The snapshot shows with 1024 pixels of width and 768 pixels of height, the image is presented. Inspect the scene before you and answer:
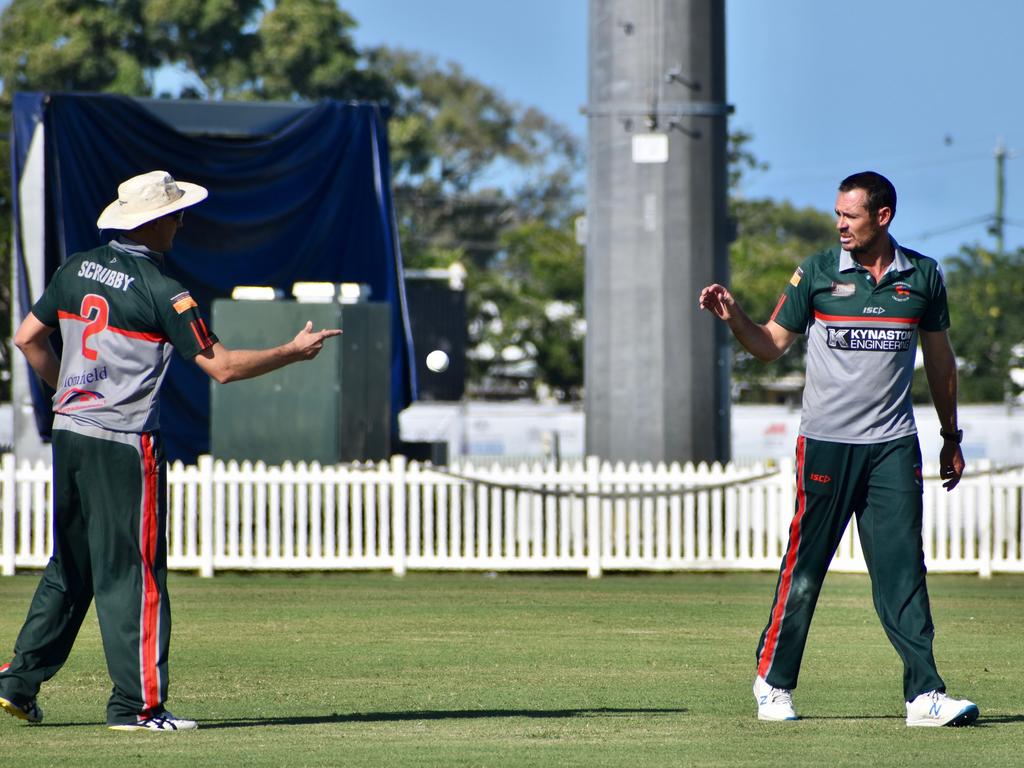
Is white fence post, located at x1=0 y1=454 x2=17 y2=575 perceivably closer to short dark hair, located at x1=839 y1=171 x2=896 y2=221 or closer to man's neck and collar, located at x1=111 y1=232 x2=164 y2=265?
man's neck and collar, located at x1=111 y1=232 x2=164 y2=265

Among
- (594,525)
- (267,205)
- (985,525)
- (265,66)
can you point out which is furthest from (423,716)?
(265,66)

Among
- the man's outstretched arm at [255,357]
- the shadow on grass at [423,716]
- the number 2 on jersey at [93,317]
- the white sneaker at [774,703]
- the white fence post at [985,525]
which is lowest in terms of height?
the white fence post at [985,525]

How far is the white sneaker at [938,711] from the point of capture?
5965 mm

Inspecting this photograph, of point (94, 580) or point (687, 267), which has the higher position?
point (687, 267)

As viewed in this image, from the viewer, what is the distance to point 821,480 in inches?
241

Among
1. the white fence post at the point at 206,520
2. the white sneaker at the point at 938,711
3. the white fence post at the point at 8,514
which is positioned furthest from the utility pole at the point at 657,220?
the white sneaker at the point at 938,711

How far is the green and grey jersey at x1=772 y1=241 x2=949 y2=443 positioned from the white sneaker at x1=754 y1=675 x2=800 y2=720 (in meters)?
0.92

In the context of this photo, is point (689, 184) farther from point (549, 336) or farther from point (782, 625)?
point (549, 336)

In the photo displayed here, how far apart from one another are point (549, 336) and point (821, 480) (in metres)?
41.7

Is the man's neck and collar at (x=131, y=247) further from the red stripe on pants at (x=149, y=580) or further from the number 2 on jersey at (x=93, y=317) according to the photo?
the red stripe on pants at (x=149, y=580)

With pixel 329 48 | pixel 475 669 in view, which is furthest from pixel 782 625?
pixel 329 48

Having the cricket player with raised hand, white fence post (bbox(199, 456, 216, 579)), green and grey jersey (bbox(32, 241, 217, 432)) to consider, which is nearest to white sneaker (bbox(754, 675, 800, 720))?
the cricket player with raised hand

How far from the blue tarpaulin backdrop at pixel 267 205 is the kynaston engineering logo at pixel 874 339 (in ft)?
34.5

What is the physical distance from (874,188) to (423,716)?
250 cm
